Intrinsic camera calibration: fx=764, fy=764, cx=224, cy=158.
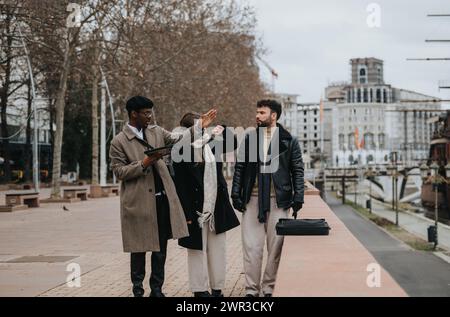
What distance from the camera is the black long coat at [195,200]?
773cm

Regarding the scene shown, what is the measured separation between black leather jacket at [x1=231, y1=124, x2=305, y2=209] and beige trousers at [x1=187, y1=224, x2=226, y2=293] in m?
0.47

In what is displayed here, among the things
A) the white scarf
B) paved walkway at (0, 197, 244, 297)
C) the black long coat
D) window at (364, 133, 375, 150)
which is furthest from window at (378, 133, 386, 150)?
the white scarf

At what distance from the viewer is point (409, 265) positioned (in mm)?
20547

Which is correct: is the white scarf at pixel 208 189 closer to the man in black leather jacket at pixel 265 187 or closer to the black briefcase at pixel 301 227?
the man in black leather jacket at pixel 265 187

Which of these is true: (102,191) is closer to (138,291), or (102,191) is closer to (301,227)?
(138,291)

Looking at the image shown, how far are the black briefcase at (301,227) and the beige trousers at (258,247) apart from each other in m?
Result: 0.20

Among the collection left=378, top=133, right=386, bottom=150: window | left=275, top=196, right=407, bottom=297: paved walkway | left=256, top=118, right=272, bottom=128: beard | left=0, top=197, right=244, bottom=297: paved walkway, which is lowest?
left=0, top=197, right=244, bottom=297: paved walkway

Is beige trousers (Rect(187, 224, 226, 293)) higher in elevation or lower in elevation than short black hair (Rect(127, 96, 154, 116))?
lower

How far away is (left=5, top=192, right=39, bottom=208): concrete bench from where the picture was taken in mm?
25961

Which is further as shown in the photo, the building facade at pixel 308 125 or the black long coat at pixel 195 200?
the building facade at pixel 308 125

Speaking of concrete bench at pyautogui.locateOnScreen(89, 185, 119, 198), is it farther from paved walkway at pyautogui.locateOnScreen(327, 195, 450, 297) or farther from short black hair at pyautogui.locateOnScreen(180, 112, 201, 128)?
short black hair at pyautogui.locateOnScreen(180, 112, 201, 128)

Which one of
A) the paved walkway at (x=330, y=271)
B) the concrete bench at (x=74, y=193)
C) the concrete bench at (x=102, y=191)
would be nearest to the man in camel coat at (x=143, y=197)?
the paved walkway at (x=330, y=271)

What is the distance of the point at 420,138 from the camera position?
18962 centimetres
